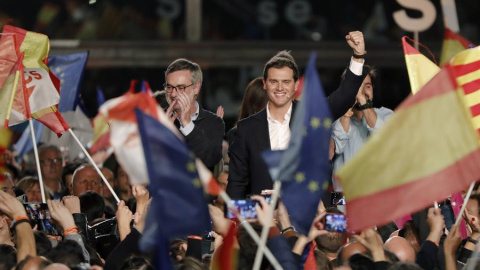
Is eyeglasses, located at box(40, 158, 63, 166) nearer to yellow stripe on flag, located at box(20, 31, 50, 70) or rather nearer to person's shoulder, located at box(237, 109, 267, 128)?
yellow stripe on flag, located at box(20, 31, 50, 70)

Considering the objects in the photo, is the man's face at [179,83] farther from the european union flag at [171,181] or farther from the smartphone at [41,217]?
the european union flag at [171,181]

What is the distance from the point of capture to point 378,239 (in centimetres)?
697

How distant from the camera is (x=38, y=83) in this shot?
9.80 metres

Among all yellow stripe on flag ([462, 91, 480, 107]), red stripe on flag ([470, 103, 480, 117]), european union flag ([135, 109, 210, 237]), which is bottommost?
european union flag ([135, 109, 210, 237])

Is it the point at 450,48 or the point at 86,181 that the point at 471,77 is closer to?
the point at 450,48

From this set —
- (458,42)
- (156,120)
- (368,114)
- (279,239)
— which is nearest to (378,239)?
(279,239)

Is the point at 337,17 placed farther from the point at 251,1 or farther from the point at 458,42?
the point at 458,42

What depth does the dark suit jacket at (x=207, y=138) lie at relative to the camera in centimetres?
830

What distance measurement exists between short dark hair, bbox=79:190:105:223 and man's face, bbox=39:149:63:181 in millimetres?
2798

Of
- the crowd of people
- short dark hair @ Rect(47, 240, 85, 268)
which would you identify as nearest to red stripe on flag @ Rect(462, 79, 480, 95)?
the crowd of people

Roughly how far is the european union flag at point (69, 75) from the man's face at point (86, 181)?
54 centimetres

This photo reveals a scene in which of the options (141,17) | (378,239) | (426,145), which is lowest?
(378,239)

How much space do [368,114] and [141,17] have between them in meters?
8.29

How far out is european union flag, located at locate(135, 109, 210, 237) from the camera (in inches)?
242
